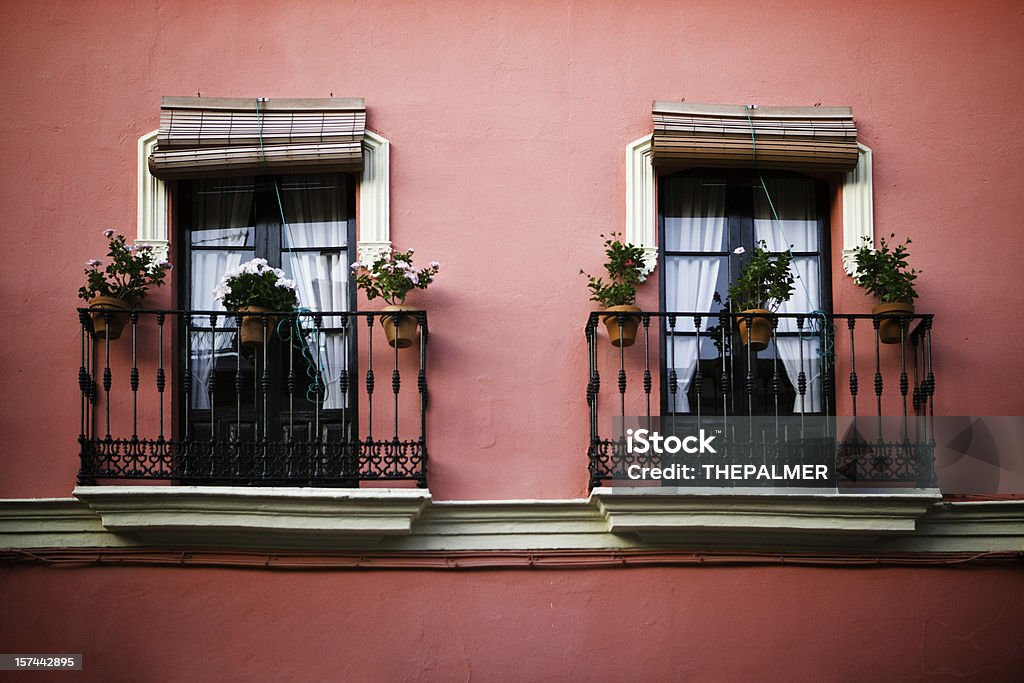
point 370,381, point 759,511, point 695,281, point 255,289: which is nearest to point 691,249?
point 695,281

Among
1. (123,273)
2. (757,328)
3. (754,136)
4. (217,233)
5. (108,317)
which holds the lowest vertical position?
(757,328)

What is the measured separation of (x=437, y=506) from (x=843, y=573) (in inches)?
94.0

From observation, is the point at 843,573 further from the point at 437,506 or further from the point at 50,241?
the point at 50,241

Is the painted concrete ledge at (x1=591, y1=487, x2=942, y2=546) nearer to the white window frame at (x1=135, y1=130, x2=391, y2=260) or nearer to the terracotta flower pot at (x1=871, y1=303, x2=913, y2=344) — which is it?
the terracotta flower pot at (x1=871, y1=303, x2=913, y2=344)

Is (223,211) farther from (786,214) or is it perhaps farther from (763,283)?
(786,214)

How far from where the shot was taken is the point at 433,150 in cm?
793

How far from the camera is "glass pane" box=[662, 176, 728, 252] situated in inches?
320

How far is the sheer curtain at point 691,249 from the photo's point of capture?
7.93m

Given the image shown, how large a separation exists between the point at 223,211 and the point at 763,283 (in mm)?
Result: 3386

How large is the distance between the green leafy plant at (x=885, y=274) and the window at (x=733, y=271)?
367 mm

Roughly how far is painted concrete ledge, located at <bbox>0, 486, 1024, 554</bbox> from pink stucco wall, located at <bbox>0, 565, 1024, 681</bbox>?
0.18 metres

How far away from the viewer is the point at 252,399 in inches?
305

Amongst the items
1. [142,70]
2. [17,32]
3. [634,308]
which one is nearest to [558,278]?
[634,308]

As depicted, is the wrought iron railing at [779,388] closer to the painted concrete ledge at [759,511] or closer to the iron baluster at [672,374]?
the iron baluster at [672,374]
